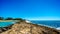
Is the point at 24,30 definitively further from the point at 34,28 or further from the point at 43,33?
the point at 43,33

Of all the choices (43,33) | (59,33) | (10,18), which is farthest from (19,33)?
(10,18)

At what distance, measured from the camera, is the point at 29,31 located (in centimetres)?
184

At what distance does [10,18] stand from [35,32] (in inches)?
118

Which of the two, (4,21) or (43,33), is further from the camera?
(4,21)

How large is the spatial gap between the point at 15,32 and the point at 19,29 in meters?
0.11

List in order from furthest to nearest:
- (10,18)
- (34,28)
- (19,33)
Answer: (10,18) < (34,28) < (19,33)

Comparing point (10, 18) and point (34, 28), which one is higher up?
point (10, 18)

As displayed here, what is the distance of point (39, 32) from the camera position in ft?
6.06

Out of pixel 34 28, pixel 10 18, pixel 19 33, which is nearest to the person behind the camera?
pixel 19 33

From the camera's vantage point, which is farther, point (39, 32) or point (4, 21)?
point (4, 21)

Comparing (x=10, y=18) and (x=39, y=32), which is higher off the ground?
(x=10, y=18)

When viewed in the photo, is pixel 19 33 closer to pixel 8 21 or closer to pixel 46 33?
pixel 46 33

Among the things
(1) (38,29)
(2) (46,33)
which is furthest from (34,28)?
(2) (46,33)

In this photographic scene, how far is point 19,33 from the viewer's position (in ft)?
5.91
